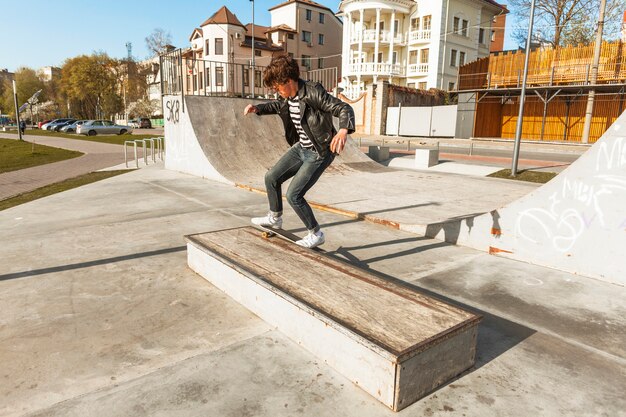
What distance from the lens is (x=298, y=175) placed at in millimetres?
3830

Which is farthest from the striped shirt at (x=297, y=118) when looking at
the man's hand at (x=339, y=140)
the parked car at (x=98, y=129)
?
the parked car at (x=98, y=129)

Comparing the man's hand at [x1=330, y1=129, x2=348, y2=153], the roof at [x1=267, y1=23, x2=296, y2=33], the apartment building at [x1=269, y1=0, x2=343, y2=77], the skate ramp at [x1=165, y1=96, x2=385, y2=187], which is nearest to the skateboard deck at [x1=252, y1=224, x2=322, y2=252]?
the man's hand at [x1=330, y1=129, x2=348, y2=153]

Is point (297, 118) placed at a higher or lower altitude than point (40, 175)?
higher

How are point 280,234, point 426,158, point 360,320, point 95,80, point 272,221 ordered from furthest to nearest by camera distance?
point 95,80 → point 426,158 → point 272,221 → point 280,234 → point 360,320

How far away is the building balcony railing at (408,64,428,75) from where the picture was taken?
138ft

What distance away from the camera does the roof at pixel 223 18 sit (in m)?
54.3

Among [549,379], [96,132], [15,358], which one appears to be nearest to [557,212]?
[549,379]

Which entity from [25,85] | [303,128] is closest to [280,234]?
[303,128]

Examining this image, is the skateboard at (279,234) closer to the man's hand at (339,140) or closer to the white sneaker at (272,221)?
the white sneaker at (272,221)

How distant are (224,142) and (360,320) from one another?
936cm

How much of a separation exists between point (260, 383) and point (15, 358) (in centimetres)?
149

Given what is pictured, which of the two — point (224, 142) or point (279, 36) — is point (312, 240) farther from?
point (279, 36)

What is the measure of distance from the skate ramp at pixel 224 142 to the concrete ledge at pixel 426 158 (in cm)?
210

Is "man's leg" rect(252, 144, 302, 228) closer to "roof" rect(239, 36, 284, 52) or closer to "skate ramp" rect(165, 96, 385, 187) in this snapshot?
"skate ramp" rect(165, 96, 385, 187)
